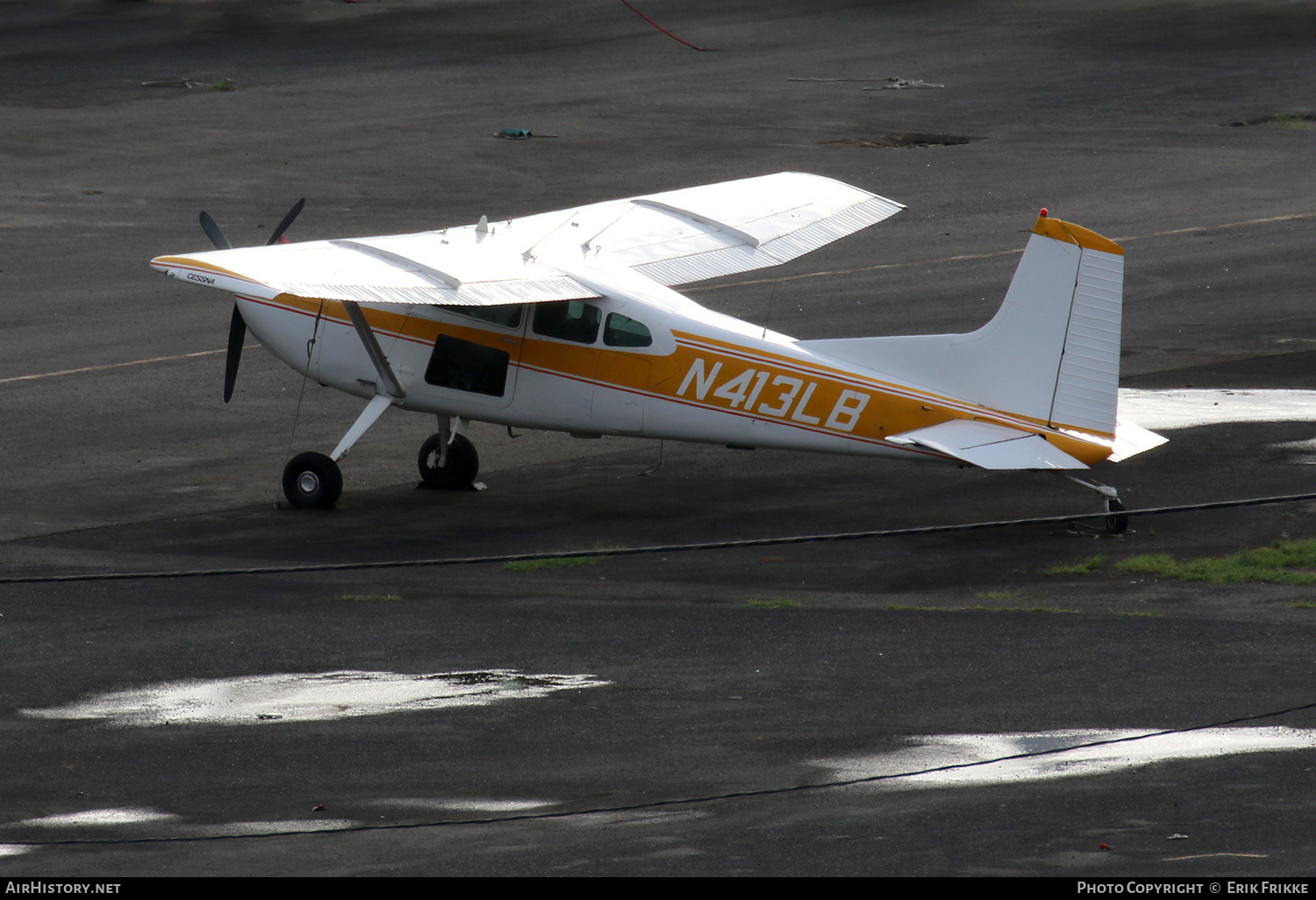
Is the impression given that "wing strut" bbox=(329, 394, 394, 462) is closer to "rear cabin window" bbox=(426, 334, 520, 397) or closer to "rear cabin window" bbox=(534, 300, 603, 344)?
"rear cabin window" bbox=(426, 334, 520, 397)

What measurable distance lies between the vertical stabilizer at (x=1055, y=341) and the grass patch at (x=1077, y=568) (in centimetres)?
106

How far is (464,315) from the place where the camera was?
16703 millimetres

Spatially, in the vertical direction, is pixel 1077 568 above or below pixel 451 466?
above

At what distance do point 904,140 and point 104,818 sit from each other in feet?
92.3

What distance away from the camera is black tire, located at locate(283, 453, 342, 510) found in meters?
16.6

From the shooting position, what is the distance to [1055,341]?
578 inches

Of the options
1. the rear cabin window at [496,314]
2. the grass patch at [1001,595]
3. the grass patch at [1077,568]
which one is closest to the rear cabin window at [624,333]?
the rear cabin window at [496,314]

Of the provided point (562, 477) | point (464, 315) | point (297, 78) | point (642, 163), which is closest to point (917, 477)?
point (562, 477)

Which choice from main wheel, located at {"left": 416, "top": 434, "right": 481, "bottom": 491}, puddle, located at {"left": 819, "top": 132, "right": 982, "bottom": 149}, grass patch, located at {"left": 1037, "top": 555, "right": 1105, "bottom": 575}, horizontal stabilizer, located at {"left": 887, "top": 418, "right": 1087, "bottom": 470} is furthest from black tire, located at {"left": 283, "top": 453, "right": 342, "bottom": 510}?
puddle, located at {"left": 819, "top": 132, "right": 982, "bottom": 149}

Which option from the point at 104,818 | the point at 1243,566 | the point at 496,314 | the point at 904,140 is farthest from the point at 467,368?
the point at 904,140

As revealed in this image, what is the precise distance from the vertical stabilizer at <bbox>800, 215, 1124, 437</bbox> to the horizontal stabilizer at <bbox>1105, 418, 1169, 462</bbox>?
193 millimetres

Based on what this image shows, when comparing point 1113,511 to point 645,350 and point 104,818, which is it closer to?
point 645,350

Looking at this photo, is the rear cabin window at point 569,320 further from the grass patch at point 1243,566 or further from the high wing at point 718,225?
the grass patch at point 1243,566

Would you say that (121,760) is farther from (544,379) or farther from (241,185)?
(241,185)
